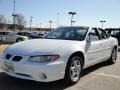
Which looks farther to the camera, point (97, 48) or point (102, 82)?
point (97, 48)

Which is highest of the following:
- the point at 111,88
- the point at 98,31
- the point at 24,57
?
the point at 98,31

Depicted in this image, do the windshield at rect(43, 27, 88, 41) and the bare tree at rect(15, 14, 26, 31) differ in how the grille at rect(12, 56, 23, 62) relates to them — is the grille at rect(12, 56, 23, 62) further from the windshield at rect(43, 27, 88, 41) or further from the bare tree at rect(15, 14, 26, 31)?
the bare tree at rect(15, 14, 26, 31)

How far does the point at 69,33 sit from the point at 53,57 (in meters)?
1.91

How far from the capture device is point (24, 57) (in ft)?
17.0

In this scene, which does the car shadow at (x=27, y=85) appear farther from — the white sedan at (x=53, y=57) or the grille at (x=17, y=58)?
the grille at (x=17, y=58)

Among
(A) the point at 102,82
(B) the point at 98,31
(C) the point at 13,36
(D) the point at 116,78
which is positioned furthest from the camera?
(C) the point at 13,36

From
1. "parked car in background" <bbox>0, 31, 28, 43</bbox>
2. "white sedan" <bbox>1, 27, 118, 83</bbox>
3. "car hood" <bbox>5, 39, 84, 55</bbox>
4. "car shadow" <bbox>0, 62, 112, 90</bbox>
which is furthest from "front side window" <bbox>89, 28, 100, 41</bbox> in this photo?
"parked car in background" <bbox>0, 31, 28, 43</bbox>

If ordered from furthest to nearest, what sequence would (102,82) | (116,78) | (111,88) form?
(116,78)
(102,82)
(111,88)

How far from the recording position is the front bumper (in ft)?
16.4

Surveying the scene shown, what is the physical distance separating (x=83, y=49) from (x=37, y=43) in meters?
1.21

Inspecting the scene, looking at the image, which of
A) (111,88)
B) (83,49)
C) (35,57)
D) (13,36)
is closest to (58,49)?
(35,57)

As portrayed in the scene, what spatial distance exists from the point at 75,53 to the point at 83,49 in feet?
1.41

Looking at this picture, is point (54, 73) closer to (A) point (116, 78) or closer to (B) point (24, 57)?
(B) point (24, 57)

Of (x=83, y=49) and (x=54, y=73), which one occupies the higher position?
(x=83, y=49)
